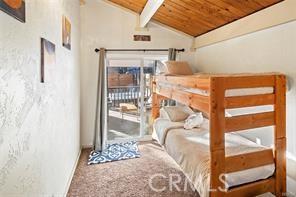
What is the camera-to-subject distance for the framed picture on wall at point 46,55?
5.41 ft

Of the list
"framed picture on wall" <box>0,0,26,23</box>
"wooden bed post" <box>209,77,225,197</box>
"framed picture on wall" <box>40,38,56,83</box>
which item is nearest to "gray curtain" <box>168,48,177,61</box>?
"wooden bed post" <box>209,77,225,197</box>

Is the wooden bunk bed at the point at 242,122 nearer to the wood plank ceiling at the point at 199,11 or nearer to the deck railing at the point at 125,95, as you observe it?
the wood plank ceiling at the point at 199,11

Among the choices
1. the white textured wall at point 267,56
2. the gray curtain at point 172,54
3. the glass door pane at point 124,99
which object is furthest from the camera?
the glass door pane at point 124,99

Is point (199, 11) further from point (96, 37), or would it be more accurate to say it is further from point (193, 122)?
point (96, 37)

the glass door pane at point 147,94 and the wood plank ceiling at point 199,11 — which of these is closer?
the wood plank ceiling at point 199,11

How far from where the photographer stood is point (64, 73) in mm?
2545

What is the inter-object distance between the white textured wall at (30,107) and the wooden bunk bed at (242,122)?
138 centimetres

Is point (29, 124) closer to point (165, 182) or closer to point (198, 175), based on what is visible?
point (198, 175)

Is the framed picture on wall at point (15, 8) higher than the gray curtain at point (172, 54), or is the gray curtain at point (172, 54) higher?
the gray curtain at point (172, 54)

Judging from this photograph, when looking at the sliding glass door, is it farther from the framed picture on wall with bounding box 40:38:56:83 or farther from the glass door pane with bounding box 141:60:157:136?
the framed picture on wall with bounding box 40:38:56:83

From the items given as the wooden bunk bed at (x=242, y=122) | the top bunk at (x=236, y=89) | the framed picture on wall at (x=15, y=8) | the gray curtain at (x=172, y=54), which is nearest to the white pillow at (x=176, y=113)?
the gray curtain at (x=172, y=54)

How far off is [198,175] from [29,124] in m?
1.57

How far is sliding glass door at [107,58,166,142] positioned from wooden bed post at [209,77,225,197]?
2.75 m

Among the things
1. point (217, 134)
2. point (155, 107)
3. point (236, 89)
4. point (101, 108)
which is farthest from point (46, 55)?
A: point (155, 107)
